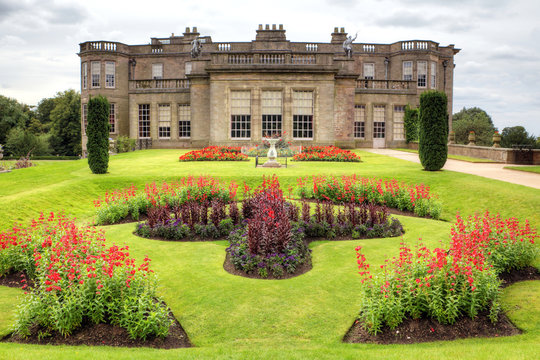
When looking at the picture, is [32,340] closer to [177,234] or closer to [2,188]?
[177,234]

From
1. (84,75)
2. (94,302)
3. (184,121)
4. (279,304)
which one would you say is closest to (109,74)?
(84,75)

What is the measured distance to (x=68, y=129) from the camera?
54.7 m

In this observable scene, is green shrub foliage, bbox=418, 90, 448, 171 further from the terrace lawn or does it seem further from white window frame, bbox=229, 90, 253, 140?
white window frame, bbox=229, 90, 253, 140

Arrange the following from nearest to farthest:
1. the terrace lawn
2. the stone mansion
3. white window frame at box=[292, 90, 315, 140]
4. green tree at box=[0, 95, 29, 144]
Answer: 1. the terrace lawn
2. the stone mansion
3. white window frame at box=[292, 90, 315, 140]
4. green tree at box=[0, 95, 29, 144]

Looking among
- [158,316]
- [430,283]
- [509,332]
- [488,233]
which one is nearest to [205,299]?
[158,316]

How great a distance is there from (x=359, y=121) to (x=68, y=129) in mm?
38595

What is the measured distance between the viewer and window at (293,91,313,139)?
3281 centimetres

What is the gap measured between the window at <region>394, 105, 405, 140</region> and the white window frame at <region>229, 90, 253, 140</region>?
13.6 m

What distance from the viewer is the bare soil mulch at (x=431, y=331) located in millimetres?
5617

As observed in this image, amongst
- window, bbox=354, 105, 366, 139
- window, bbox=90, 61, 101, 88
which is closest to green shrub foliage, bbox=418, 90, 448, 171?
window, bbox=354, 105, 366, 139

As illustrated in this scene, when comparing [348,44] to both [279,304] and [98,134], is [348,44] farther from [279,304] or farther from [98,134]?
[279,304]

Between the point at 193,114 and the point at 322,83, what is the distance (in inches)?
435

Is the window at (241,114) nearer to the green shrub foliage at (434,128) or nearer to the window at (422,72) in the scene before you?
the green shrub foliage at (434,128)

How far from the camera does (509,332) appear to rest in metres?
5.83
